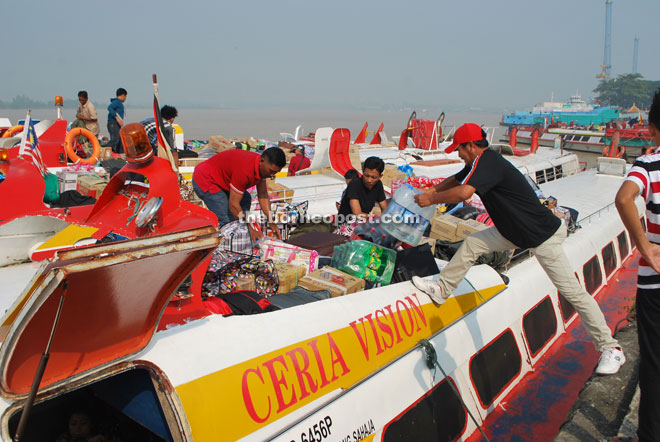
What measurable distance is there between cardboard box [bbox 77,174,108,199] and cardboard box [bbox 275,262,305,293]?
4.99m

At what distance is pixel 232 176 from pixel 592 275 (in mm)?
5724

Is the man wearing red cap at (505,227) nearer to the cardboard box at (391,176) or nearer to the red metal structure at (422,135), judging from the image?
the cardboard box at (391,176)

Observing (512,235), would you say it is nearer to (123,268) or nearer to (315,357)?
(315,357)

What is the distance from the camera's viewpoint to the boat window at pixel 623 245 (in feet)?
28.2

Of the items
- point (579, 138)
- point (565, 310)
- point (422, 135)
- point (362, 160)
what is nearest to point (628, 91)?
point (579, 138)

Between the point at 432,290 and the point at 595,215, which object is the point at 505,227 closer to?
the point at 432,290

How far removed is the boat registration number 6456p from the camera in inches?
102

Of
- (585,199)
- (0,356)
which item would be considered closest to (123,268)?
(0,356)

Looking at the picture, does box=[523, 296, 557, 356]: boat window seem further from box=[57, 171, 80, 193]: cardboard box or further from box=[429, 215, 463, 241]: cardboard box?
box=[57, 171, 80, 193]: cardboard box

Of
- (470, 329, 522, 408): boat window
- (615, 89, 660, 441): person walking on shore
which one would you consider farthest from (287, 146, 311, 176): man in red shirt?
(615, 89, 660, 441): person walking on shore

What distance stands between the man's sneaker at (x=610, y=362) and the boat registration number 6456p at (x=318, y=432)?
2.03m

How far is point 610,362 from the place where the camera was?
3.31m

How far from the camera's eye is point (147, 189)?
151 inches

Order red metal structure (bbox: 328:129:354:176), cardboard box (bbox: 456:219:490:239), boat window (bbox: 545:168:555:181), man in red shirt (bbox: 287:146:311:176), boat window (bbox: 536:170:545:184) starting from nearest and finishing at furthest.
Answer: cardboard box (bbox: 456:219:490:239) → red metal structure (bbox: 328:129:354:176) → man in red shirt (bbox: 287:146:311:176) → boat window (bbox: 536:170:545:184) → boat window (bbox: 545:168:555:181)
